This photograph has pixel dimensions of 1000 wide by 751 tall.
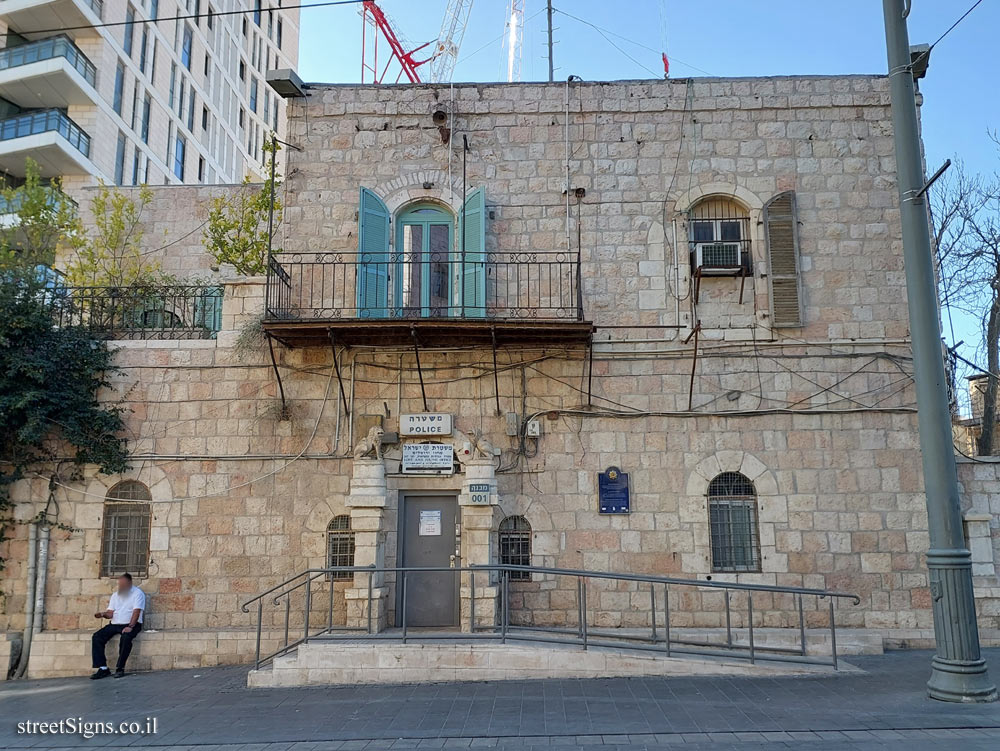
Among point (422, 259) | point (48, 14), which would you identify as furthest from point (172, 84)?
point (422, 259)

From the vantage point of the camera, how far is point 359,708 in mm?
7977

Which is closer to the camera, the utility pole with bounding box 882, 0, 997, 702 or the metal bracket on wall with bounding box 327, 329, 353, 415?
the utility pole with bounding box 882, 0, 997, 702

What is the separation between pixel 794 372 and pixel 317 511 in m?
7.10

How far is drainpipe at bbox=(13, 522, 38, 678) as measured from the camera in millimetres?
10805

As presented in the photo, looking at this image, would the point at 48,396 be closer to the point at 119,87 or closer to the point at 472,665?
the point at 472,665

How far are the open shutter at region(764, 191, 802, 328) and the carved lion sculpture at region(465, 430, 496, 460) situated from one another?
14.7ft

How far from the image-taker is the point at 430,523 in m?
11.2

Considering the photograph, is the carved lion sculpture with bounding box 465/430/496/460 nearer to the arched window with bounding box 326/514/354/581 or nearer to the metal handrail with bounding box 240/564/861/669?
the metal handrail with bounding box 240/564/861/669

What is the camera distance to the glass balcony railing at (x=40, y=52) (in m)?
25.1

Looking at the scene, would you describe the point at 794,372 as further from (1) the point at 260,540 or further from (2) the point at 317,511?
(1) the point at 260,540

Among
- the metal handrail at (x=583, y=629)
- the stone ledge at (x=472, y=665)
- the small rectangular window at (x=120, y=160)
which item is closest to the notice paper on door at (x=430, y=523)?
the metal handrail at (x=583, y=629)

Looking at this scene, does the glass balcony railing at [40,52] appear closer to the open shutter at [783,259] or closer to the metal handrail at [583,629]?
the metal handrail at [583,629]

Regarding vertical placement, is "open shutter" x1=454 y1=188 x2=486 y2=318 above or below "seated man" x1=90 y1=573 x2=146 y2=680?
above

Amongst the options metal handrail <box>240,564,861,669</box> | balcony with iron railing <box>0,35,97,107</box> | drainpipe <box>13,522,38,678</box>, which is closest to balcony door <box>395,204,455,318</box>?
metal handrail <box>240,564,861,669</box>
